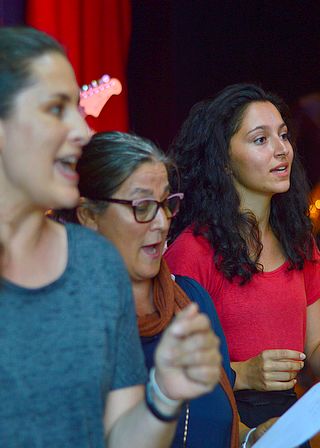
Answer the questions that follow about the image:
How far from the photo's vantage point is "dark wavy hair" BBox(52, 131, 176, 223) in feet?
5.75

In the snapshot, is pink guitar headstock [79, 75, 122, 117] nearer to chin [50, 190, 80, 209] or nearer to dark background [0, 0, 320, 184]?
dark background [0, 0, 320, 184]

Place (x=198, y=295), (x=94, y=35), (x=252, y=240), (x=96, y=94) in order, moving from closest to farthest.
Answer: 1. (x=198, y=295)
2. (x=252, y=240)
3. (x=96, y=94)
4. (x=94, y=35)

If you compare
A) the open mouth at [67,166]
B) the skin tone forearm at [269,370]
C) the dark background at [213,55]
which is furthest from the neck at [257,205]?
the dark background at [213,55]

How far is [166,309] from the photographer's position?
181 centimetres

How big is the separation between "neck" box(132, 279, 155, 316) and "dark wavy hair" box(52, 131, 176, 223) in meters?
0.19

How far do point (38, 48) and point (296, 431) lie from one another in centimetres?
82

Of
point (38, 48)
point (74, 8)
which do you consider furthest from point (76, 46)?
point (38, 48)

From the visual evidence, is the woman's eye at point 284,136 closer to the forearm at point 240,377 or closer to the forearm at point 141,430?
the forearm at point 240,377

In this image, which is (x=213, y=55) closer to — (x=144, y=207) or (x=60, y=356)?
(x=144, y=207)

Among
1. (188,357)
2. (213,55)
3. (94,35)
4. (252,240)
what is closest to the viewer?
(188,357)

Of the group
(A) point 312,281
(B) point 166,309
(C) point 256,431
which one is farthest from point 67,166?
(A) point 312,281

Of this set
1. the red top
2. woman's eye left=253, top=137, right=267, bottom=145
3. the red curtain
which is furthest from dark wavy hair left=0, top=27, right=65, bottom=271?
the red curtain

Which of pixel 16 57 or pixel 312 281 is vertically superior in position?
pixel 16 57

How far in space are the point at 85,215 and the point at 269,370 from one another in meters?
0.67
